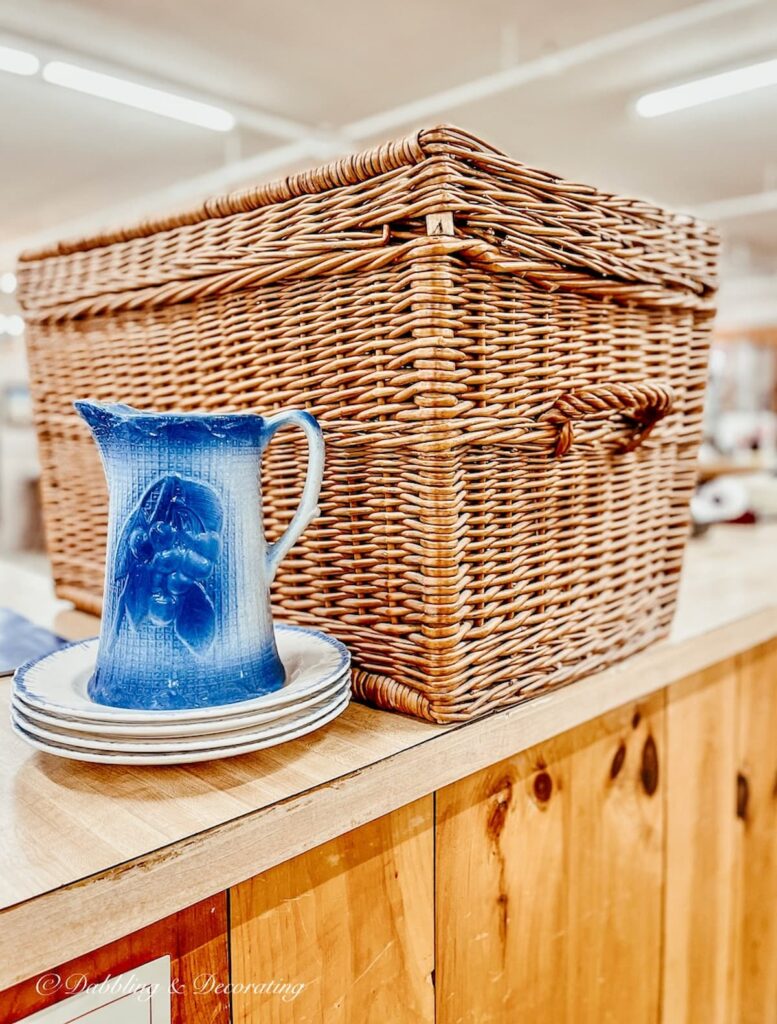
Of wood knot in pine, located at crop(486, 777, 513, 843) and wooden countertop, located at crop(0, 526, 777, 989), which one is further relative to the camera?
wood knot in pine, located at crop(486, 777, 513, 843)

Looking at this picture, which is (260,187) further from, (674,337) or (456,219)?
(674,337)

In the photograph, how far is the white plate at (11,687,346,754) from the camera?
1.49 ft

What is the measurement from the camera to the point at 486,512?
566 mm

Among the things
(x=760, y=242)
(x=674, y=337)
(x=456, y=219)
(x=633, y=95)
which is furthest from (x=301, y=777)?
(x=760, y=242)

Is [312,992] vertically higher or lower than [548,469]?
lower

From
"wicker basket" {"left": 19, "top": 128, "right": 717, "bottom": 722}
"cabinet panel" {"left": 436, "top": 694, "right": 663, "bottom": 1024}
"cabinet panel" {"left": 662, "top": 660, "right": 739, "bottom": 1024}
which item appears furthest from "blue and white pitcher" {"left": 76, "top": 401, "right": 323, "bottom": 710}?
"cabinet panel" {"left": 662, "top": 660, "right": 739, "bottom": 1024}

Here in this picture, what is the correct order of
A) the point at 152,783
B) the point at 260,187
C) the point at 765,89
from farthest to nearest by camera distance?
the point at 765,89, the point at 260,187, the point at 152,783

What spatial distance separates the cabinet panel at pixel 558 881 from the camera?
2.03ft

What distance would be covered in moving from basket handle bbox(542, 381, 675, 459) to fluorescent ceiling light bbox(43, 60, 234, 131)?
4.55 m

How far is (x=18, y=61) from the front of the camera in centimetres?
425

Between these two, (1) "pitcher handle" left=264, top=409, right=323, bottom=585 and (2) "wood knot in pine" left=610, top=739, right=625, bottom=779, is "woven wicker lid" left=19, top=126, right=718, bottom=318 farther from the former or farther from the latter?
(2) "wood knot in pine" left=610, top=739, right=625, bottom=779

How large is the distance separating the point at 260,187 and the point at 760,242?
34.1 ft

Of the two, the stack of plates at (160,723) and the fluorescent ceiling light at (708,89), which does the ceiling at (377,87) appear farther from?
the stack of plates at (160,723)

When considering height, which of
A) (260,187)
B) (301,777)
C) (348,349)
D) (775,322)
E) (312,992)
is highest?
(775,322)
